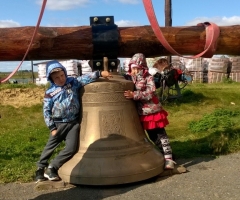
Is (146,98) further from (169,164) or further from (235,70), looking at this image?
(235,70)

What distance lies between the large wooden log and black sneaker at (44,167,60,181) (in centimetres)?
130

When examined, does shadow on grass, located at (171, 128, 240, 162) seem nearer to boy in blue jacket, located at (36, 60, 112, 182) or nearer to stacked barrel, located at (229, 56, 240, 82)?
boy in blue jacket, located at (36, 60, 112, 182)

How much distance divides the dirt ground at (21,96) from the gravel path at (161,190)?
312 inches

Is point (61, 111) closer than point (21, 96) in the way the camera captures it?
Yes

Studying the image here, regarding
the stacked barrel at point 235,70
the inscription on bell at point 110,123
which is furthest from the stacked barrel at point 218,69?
the inscription on bell at point 110,123

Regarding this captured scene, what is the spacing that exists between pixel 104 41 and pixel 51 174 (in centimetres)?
162

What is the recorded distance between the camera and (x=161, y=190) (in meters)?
4.34

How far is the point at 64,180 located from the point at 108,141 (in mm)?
653

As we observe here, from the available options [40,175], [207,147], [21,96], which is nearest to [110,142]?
[40,175]

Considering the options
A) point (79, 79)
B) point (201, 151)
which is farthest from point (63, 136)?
point (201, 151)

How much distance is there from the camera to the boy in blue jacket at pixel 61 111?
4516 mm

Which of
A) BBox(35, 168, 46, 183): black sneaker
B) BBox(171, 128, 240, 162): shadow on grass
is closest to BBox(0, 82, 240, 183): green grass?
BBox(171, 128, 240, 162): shadow on grass

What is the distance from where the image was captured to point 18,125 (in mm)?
10367

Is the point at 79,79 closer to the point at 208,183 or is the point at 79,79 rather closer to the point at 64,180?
the point at 64,180
